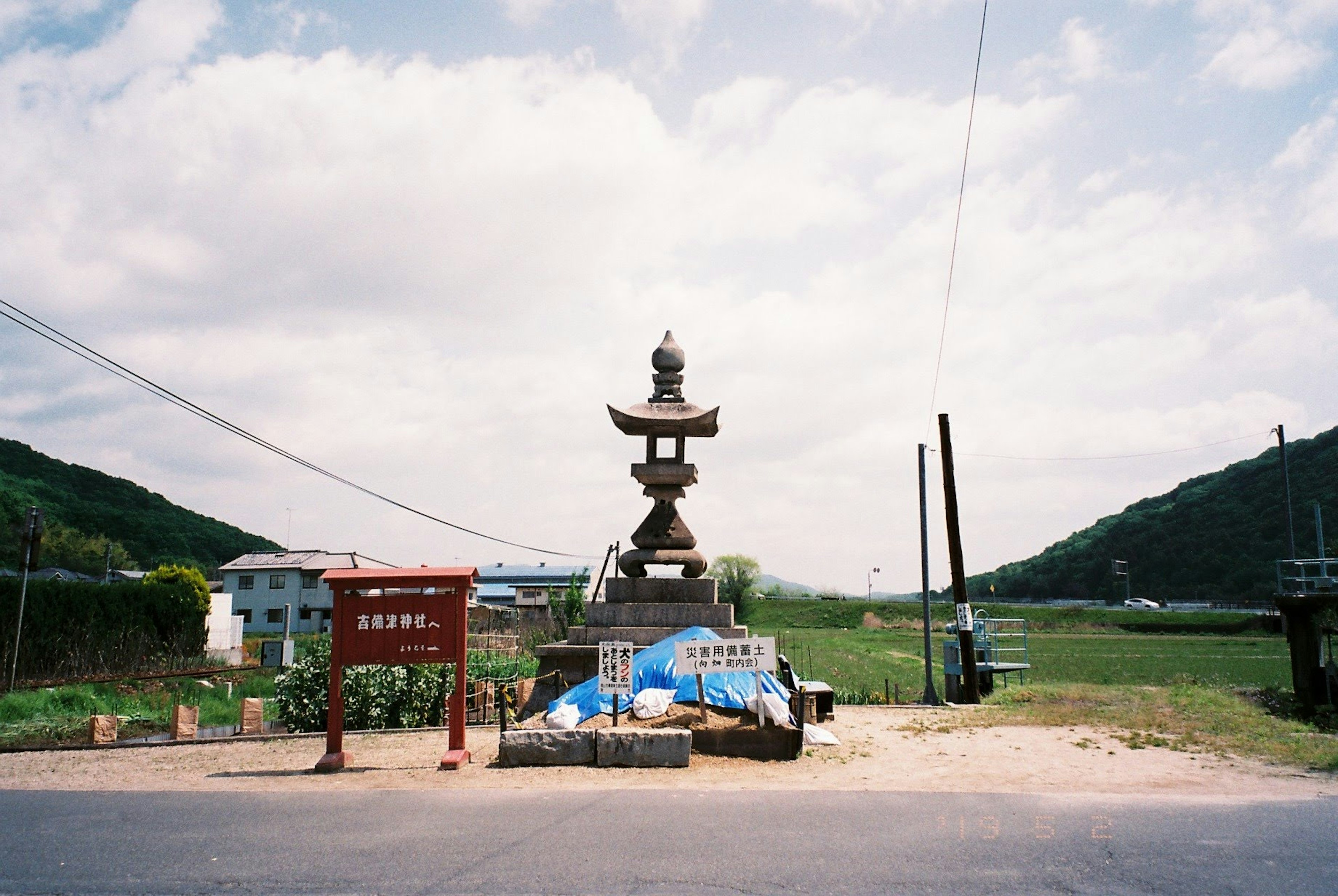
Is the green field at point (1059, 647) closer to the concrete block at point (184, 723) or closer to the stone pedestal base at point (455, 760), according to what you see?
the stone pedestal base at point (455, 760)

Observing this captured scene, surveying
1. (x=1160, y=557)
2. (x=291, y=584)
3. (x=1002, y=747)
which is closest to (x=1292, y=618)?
(x=1002, y=747)

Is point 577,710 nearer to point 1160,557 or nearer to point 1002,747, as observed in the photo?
point 1002,747

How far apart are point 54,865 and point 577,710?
6.59 m

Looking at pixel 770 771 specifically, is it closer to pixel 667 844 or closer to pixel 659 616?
pixel 667 844

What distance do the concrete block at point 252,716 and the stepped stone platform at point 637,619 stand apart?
15.1 ft

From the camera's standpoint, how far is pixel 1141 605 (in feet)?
223

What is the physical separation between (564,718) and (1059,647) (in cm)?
3689

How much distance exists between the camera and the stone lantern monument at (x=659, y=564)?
50.9 feet

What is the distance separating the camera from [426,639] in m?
11.1

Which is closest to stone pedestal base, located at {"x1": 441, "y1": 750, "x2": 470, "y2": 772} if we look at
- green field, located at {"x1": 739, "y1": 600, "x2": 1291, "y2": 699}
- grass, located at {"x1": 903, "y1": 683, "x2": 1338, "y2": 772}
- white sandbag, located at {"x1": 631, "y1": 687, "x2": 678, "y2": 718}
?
white sandbag, located at {"x1": 631, "y1": 687, "x2": 678, "y2": 718}

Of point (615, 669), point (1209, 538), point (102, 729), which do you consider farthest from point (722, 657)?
point (1209, 538)

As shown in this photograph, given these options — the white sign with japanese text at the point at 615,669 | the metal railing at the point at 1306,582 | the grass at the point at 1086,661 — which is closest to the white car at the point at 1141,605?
the grass at the point at 1086,661

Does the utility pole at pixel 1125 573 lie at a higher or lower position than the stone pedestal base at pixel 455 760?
higher

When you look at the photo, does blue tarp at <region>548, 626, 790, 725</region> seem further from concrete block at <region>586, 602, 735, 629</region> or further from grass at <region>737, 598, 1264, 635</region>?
grass at <region>737, 598, 1264, 635</region>
